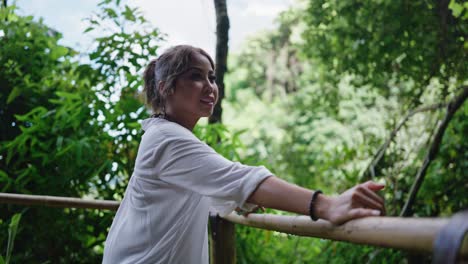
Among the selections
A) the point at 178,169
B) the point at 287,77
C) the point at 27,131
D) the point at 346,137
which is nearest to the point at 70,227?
the point at 27,131

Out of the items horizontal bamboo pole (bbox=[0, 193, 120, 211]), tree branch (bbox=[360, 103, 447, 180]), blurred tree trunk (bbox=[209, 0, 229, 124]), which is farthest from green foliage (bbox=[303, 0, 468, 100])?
horizontal bamboo pole (bbox=[0, 193, 120, 211])

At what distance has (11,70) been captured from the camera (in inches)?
115

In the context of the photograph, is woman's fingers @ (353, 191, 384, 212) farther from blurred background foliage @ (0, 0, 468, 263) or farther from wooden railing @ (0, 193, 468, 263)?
blurred background foliage @ (0, 0, 468, 263)

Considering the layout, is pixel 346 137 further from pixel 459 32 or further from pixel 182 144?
pixel 182 144

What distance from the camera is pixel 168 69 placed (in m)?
1.35

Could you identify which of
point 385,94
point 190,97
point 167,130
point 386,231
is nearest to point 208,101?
point 190,97

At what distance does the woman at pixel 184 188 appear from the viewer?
929 millimetres

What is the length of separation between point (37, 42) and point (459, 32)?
2362 millimetres

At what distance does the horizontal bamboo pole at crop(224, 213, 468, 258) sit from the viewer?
0.68m

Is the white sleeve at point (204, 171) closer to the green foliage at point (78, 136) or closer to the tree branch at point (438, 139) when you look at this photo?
the green foliage at point (78, 136)

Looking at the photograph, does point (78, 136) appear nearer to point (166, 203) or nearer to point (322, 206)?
point (166, 203)

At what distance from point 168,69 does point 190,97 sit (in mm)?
93

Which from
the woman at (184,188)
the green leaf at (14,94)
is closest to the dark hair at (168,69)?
the woman at (184,188)

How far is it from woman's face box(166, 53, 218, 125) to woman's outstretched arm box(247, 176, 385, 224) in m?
0.41
